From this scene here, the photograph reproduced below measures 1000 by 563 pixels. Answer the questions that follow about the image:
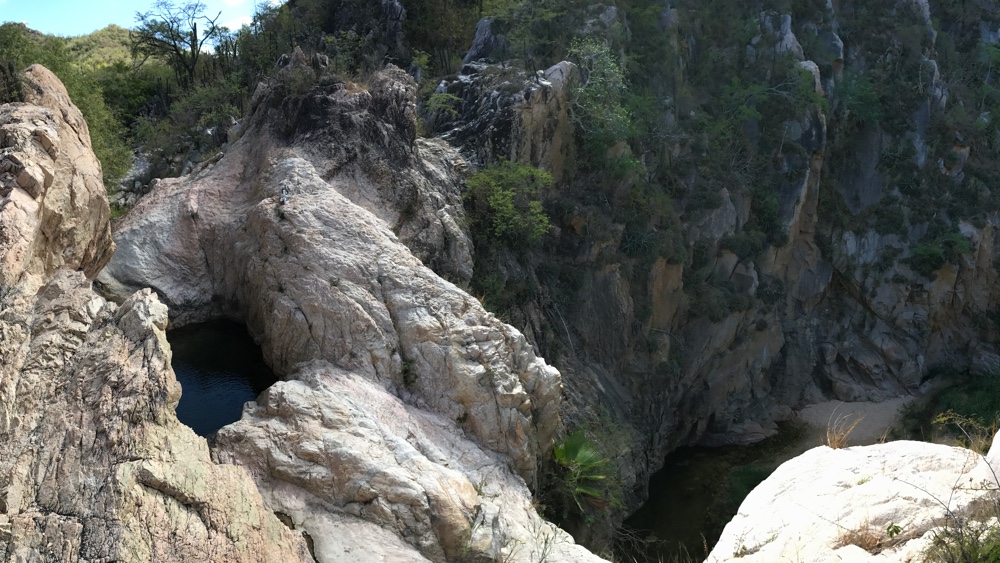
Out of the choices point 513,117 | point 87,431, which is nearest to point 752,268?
point 513,117

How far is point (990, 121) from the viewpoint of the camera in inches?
1373

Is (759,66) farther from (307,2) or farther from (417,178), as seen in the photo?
(417,178)

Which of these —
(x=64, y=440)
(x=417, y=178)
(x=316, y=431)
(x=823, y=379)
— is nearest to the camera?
(x=64, y=440)

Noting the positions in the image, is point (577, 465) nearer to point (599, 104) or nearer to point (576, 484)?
point (576, 484)

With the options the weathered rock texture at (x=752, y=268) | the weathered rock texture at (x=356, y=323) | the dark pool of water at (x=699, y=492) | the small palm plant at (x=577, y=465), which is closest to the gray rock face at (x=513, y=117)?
the weathered rock texture at (x=752, y=268)

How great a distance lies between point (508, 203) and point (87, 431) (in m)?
12.0

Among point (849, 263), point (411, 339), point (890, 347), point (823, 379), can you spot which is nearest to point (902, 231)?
point (849, 263)

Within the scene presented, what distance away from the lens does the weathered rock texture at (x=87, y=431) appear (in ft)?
22.7

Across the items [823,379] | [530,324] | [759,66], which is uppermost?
[759,66]

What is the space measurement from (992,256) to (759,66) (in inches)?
506

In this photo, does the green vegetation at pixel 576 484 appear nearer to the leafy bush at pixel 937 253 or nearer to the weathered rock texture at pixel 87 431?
the weathered rock texture at pixel 87 431

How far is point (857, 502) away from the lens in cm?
727

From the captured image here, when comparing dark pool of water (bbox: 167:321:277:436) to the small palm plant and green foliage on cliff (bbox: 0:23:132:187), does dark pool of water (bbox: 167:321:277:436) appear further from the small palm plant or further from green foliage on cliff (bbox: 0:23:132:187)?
green foliage on cliff (bbox: 0:23:132:187)

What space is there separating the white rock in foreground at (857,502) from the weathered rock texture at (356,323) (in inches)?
117
